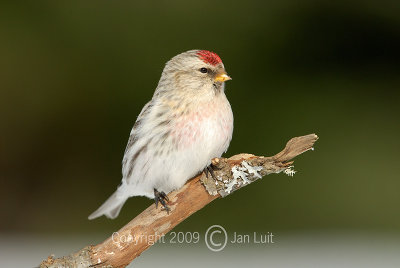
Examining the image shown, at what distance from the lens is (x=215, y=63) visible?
56.4 inches

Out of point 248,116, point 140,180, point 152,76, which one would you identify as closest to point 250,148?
point 248,116

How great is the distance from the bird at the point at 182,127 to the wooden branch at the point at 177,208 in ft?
0.11

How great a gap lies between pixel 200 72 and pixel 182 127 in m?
0.15

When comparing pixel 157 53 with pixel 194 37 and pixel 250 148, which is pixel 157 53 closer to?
pixel 194 37

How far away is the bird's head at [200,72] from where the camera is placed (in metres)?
1.43

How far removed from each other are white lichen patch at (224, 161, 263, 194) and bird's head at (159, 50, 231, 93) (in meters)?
0.25

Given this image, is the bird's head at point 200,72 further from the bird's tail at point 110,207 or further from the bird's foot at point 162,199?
the bird's tail at point 110,207

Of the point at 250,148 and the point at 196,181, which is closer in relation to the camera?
the point at 196,181

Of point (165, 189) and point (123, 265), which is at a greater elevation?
point (165, 189)

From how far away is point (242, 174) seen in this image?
49.4 inches

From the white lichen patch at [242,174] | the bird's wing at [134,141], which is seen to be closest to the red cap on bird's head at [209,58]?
the bird's wing at [134,141]

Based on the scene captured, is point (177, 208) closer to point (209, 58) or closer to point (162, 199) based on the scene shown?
point (162, 199)

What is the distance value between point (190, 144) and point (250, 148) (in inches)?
38.5

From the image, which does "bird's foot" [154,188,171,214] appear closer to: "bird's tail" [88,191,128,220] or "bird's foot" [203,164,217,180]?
"bird's foot" [203,164,217,180]
